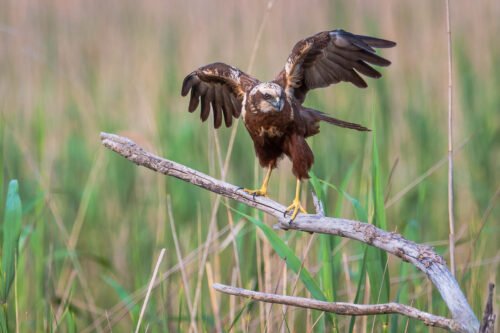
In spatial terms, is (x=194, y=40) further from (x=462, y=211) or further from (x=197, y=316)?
(x=197, y=316)

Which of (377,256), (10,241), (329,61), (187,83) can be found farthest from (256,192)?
(10,241)

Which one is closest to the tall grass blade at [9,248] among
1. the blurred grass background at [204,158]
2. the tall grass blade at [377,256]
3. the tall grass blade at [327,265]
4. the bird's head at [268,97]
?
the blurred grass background at [204,158]

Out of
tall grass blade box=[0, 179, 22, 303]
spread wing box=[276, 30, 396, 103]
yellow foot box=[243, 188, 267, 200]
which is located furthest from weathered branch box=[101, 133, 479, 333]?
spread wing box=[276, 30, 396, 103]

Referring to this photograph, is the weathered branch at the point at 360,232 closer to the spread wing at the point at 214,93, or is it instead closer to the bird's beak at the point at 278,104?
the bird's beak at the point at 278,104

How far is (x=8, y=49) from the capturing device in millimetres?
6293

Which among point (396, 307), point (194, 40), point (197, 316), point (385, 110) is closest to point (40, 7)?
point (194, 40)

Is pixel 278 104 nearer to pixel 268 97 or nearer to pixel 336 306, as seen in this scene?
pixel 268 97

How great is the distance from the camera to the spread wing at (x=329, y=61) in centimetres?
280

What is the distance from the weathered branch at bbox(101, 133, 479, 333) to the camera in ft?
5.82

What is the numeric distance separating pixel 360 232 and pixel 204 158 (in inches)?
106

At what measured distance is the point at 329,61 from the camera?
297cm

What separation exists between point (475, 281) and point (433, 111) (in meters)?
2.43

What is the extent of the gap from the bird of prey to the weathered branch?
32 cm

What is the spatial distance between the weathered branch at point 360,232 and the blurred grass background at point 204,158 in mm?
407
